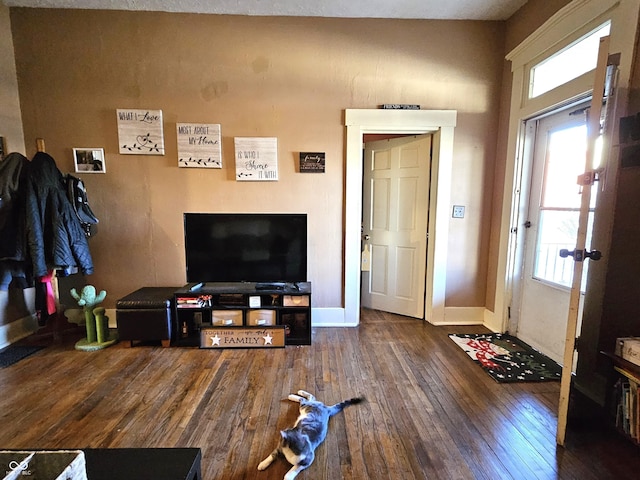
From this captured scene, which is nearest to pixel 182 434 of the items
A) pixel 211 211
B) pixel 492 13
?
pixel 211 211

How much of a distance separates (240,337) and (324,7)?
3.03m

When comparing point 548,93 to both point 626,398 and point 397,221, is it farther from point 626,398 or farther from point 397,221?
point 626,398

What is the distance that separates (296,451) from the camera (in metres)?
1.39

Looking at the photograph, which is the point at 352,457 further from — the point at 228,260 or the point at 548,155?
the point at 548,155

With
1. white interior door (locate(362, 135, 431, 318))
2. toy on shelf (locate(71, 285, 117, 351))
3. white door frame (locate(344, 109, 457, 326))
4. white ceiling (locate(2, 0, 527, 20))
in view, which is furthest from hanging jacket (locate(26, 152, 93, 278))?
white interior door (locate(362, 135, 431, 318))

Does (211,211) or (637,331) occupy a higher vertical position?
(211,211)

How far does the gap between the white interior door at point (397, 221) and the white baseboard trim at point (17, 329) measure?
345 centimetres

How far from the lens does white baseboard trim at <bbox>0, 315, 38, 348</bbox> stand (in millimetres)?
2576

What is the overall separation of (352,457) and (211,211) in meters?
2.36

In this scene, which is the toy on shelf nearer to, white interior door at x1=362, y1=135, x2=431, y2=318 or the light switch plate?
white interior door at x1=362, y1=135, x2=431, y2=318

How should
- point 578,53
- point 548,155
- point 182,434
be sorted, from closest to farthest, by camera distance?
point 182,434
point 578,53
point 548,155

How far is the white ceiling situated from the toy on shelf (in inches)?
99.9

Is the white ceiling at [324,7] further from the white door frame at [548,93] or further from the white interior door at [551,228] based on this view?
the white interior door at [551,228]

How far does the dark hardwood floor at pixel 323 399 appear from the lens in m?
1.43
